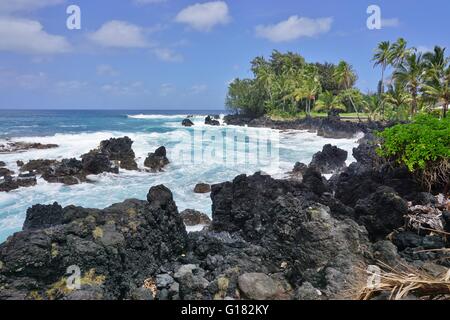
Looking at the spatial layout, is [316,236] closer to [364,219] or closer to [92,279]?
[364,219]

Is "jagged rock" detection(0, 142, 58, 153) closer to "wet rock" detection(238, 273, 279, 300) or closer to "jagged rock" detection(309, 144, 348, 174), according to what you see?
"jagged rock" detection(309, 144, 348, 174)

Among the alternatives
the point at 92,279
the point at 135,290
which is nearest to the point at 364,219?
the point at 135,290

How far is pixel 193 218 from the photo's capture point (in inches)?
480

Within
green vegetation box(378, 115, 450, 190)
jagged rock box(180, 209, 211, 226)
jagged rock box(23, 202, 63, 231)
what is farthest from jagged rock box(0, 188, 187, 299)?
green vegetation box(378, 115, 450, 190)

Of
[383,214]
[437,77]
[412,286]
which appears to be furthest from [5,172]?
[437,77]

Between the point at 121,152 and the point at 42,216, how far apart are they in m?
15.1

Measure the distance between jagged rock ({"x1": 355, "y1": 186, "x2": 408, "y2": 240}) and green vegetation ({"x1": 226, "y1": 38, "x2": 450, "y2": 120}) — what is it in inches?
493

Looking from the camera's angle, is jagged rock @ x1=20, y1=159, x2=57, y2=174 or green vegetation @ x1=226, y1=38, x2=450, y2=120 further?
green vegetation @ x1=226, y1=38, x2=450, y2=120

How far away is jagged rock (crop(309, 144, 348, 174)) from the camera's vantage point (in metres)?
20.9

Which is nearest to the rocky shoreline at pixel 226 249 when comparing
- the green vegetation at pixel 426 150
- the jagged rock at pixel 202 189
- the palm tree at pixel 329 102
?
the green vegetation at pixel 426 150

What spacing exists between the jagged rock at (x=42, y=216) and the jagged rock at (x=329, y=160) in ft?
47.6

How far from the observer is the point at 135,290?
597 centimetres

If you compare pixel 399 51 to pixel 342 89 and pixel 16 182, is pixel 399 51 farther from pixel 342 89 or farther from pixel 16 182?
pixel 16 182

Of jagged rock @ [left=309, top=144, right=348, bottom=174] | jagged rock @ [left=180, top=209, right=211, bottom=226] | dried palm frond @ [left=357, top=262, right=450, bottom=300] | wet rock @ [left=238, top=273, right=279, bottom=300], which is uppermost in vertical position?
dried palm frond @ [left=357, top=262, right=450, bottom=300]
